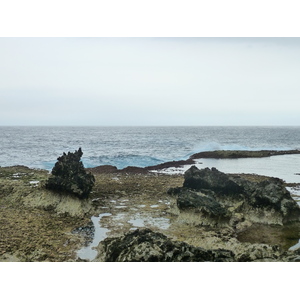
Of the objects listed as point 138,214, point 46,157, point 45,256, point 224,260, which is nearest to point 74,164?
point 138,214

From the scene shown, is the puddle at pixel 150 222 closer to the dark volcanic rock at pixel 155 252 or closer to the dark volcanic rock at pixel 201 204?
the dark volcanic rock at pixel 201 204

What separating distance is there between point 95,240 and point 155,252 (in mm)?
2787

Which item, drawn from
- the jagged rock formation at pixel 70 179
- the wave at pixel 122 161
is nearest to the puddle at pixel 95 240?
the jagged rock formation at pixel 70 179

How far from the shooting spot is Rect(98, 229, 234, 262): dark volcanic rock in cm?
671

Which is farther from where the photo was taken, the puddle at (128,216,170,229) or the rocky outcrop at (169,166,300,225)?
the rocky outcrop at (169,166,300,225)

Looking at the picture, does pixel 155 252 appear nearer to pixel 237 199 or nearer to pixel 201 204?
pixel 201 204

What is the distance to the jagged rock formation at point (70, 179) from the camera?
39.3 ft

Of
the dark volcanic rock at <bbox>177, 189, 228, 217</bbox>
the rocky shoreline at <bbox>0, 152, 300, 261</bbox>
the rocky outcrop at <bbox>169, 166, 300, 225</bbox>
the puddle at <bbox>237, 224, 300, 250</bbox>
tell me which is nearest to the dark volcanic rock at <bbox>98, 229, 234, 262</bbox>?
the rocky shoreline at <bbox>0, 152, 300, 261</bbox>

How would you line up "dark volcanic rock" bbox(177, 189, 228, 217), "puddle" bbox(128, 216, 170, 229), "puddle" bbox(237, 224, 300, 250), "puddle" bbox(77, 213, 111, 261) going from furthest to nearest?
"dark volcanic rock" bbox(177, 189, 228, 217), "puddle" bbox(128, 216, 170, 229), "puddle" bbox(237, 224, 300, 250), "puddle" bbox(77, 213, 111, 261)

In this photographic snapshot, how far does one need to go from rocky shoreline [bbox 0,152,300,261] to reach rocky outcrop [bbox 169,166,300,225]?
0.12ft

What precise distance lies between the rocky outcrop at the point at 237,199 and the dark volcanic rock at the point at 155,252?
3647 millimetres

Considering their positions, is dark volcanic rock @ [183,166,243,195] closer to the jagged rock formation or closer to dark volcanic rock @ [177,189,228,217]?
dark volcanic rock @ [177,189,228,217]

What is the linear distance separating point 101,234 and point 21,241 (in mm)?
2325

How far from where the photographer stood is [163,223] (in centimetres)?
1071
